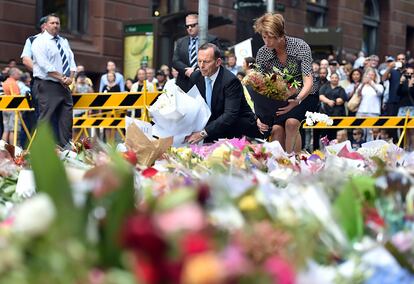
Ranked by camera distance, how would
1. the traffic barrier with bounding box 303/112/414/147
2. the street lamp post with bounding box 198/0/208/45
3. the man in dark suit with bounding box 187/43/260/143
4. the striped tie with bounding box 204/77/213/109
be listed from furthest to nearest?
the traffic barrier with bounding box 303/112/414/147 → the street lamp post with bounding box 198/0/208/45 → the striped tie with bounding box 204/77/213/109 → the man in dark suit with bounding box 187/43/260/143

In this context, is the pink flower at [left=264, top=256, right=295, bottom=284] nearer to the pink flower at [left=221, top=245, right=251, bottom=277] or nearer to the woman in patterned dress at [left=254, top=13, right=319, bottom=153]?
the pink flower at [left=221, top=245, right=251, bottom=277]

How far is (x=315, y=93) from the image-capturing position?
986cm

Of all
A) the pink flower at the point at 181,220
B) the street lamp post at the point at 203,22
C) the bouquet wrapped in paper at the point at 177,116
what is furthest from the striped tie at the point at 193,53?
the pink flower at the point at 181,220

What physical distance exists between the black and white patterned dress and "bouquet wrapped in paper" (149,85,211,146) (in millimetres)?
1574

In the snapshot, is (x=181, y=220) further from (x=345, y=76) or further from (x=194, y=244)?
(x=345, y=76)

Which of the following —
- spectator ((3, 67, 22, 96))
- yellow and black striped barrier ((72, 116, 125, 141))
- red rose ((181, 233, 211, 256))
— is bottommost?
yellow and black striped barrier ((72, 116, 125, 141))

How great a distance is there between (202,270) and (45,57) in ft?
34.9

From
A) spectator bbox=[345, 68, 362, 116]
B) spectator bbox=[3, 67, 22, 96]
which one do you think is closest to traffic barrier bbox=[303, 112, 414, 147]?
spectator bbox=[345, 68, 362, 116]

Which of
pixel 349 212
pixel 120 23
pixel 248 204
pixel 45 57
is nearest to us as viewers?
pixel 248 204

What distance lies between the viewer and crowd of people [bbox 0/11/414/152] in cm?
893

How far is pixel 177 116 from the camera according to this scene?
7879 mm

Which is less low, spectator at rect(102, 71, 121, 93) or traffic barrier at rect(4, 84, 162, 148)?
spectator at rect(102, 71, 121, 93)

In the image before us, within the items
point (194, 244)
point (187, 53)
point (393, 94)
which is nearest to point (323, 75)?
point (393, 94)

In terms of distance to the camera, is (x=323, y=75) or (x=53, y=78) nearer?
(x=53, y=78)
